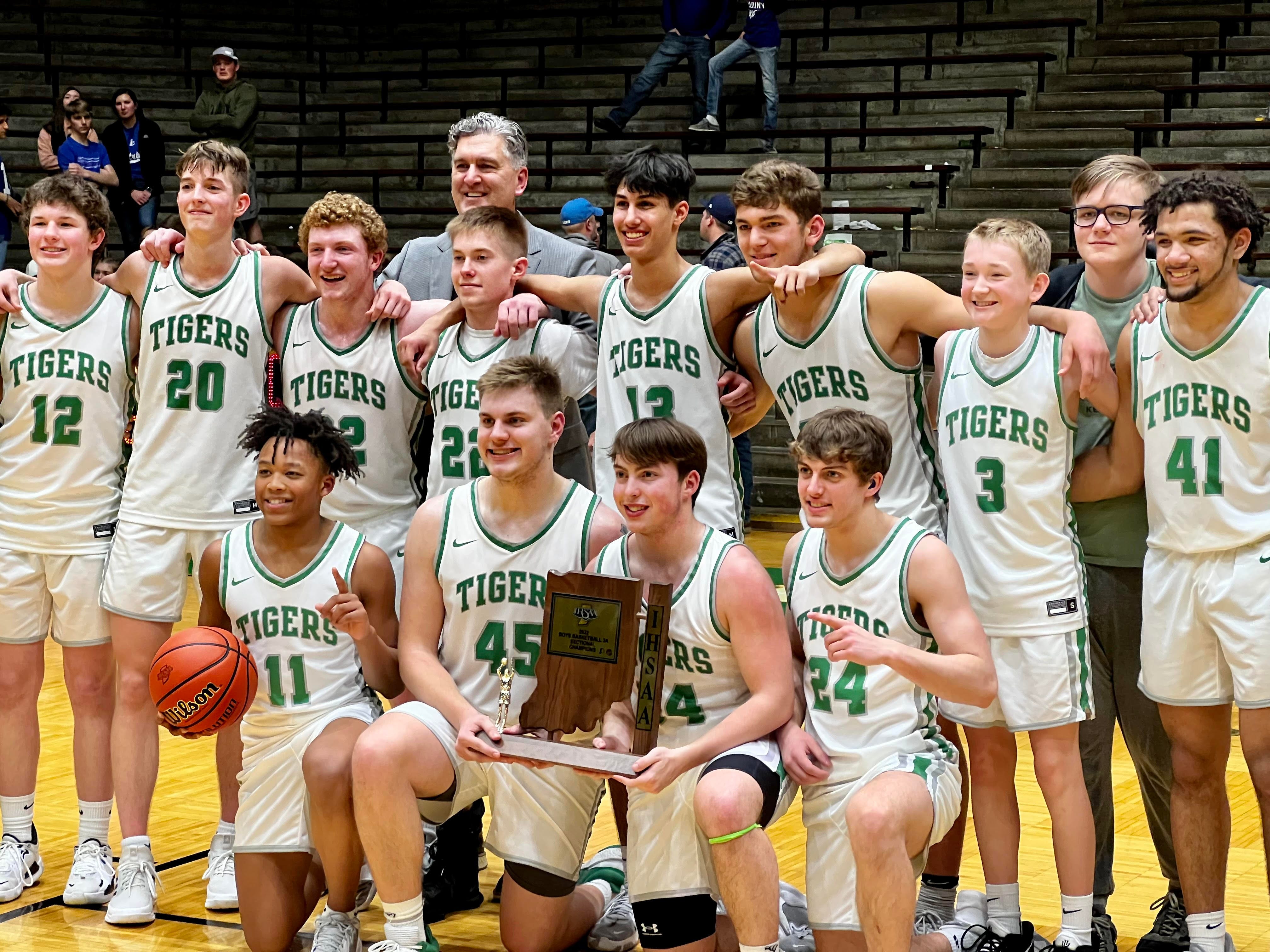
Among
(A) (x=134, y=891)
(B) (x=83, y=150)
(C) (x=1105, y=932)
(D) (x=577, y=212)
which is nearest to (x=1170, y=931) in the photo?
(C) (x=1105, y=932)

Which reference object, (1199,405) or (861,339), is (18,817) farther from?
(1199,405)

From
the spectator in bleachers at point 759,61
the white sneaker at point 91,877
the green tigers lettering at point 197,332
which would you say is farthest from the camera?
the spectator in bleachers at point 759,61

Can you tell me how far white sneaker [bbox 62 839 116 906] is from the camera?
4.30 meters

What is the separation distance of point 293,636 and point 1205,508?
233cm

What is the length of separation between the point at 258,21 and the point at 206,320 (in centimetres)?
1448

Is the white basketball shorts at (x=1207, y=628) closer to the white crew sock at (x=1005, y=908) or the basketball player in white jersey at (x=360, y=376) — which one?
the white crew sock at (x=1005, y=908)

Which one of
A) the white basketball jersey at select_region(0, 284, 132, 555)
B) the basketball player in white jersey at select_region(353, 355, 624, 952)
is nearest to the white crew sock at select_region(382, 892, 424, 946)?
the basketball player in white jersey at select_region(353, 355, 624, 952)

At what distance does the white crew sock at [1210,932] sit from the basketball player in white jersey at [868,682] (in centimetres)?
63

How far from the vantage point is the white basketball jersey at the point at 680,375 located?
4.18m

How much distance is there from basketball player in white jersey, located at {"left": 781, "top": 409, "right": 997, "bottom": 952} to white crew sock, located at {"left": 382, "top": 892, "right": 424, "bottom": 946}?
94cm

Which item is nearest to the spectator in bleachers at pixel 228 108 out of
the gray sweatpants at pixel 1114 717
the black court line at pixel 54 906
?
the black court line at pixel 54 906

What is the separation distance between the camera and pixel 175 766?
233 inches

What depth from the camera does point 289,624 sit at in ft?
13.2

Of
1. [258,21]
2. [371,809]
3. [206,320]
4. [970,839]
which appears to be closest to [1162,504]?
[970,839]
